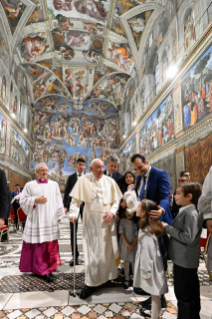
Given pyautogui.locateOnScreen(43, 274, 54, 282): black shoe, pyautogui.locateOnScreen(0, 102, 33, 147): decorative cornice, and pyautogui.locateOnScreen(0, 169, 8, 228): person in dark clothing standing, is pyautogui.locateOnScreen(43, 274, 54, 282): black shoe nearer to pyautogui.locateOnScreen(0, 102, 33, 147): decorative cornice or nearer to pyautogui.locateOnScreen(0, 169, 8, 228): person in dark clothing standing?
pyautogui.locateOnScreen(0, 169, 8, 228): person in dark clothing standing

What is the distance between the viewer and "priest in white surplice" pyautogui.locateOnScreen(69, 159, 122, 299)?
3.36m

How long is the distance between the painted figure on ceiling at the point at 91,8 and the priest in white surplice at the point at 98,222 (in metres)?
13.6

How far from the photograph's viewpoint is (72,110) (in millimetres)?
23828

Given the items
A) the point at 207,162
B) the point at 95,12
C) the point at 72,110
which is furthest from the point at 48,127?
the point at 207,162

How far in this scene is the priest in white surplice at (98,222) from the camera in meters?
3.36

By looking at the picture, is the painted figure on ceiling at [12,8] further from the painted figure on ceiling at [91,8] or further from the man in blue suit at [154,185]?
the man in blue suit at [154,185]

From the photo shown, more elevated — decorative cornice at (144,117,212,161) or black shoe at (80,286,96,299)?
decorative cornice at (144,117,212,161)

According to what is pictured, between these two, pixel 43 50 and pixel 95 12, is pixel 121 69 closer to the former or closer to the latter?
pixel 95 12

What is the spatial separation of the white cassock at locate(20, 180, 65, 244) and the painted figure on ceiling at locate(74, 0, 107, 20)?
1328 centimetres

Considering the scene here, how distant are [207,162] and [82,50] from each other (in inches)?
590

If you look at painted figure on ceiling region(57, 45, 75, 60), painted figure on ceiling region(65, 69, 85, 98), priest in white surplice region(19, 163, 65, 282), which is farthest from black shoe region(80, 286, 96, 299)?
painted figure on ceiling region(65, 69, 85, 98)

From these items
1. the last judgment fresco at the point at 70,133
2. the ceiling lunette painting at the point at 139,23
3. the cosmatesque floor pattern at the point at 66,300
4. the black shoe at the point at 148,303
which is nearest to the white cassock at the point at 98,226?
the cosmatesque floor pattern at the point at 66,300

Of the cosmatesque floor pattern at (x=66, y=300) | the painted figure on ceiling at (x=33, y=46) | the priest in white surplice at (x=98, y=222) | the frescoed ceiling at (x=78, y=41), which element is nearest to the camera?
the cosmatesque floor pattern at (x=66, y=300)

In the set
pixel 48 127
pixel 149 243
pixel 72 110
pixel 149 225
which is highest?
pixel 72 110
